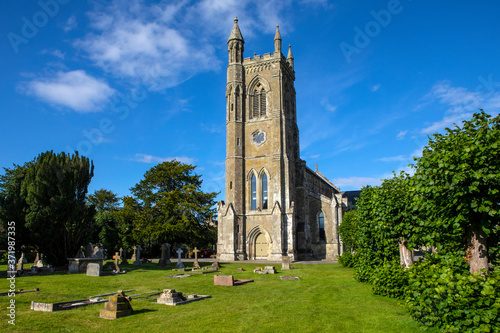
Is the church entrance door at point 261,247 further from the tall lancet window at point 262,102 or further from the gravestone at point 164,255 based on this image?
the tall lancet window at point 262,102

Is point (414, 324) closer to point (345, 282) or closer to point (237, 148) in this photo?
point (345, 282)

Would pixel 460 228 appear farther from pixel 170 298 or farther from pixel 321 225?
pixel 321 225

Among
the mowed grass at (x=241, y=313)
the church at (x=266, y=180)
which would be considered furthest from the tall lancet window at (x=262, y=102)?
the mowed grass at (x=241, y=313)

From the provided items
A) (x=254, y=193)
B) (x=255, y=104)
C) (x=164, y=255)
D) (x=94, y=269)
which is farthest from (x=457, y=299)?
(x=255, y=104)

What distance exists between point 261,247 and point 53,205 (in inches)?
812

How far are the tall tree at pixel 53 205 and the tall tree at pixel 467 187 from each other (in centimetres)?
2224

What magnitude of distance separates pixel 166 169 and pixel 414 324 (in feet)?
109

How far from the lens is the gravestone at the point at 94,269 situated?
2042 centimetres

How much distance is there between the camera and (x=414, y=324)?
8.40 meters

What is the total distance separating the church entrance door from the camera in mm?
36344

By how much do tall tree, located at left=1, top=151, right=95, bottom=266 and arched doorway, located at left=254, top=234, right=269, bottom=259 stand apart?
17670mm

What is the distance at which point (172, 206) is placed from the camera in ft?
116

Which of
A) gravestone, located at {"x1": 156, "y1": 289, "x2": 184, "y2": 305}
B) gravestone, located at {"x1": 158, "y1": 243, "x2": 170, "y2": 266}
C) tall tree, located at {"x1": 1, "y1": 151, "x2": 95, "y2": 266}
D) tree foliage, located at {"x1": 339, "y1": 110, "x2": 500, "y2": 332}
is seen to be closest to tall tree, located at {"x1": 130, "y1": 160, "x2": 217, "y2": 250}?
gravestone, located at {"x1": 158, "y1": 243, "x2": 170, "y2": 266}

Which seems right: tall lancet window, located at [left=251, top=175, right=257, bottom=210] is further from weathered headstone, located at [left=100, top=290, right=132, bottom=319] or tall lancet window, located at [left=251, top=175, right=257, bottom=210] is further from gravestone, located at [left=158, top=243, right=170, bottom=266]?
weathered headstone, located at [left=100, top=290, right=132, bottom=319]
